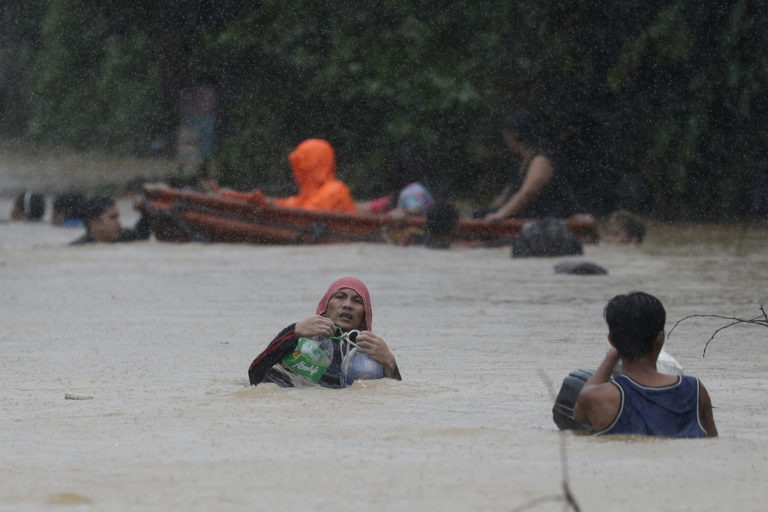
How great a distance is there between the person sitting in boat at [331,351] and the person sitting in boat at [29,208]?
1547 cm

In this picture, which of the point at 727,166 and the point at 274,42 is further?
the point at 274,42

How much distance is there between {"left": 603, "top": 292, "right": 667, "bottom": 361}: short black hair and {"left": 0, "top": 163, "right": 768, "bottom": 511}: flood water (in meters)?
0.36

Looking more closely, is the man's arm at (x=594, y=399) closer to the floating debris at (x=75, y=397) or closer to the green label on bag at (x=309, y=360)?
the green label on bag at (x=309, y=360)

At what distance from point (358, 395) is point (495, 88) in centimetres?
1534

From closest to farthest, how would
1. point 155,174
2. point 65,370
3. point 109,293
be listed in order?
point 65,370 → point 109,293 → point 155,174

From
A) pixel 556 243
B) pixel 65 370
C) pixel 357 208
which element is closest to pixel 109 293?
pixel 65 370

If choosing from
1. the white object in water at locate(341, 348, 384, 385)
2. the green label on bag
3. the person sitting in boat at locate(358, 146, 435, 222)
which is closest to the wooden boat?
the person sitting in boat at locate(358, 146, 435, 222)

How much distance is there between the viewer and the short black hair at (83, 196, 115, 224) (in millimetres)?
15828

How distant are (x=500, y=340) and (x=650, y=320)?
3538 millimetres

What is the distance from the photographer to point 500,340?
861cm

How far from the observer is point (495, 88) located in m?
21.0

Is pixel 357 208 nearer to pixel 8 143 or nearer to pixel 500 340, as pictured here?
pixel 500 340

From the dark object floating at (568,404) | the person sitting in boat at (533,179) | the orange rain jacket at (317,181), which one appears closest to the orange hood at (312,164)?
the orange rain jacket at (317,181)

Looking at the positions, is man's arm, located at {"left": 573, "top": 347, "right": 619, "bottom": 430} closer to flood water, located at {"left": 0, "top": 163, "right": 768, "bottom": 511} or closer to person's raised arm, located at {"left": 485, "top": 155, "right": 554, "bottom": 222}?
flood water, located at {"left": 0, "top": 163, "right": 768, "bottom": 511}
